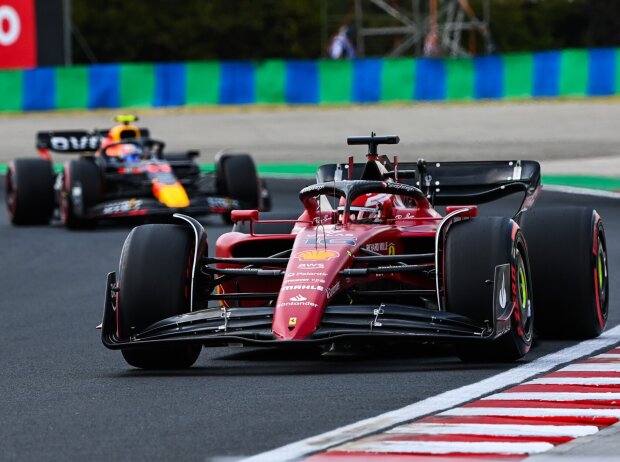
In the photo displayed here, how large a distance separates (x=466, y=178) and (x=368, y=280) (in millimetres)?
2721

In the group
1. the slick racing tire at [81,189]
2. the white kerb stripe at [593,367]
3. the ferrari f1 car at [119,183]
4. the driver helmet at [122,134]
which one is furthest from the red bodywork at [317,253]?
the driver helmet at [122,134]

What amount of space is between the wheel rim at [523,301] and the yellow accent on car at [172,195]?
33.8 feet

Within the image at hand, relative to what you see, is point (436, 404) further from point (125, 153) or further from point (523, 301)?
point (125, 153)

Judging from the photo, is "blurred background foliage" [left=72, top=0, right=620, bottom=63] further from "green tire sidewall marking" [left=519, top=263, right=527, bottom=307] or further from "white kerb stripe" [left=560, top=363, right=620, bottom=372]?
"white kerb stripe" [left=560, top=363, right=620, bottom=372]

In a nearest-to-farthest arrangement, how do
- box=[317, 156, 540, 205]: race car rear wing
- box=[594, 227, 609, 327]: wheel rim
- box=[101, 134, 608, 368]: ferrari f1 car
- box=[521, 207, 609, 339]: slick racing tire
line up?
box=[101, 134, 608, 368]: ferrari f1 car → box=[521, 207, 609, 339]: slick racing tire → box=[594, 227, 609, 327]: wheel rim → box=[317, 156, 540, 205]: race car rear wing

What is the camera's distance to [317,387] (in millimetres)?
7902

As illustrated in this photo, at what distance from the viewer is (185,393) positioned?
7863mm

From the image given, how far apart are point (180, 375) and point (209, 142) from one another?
27.0 m

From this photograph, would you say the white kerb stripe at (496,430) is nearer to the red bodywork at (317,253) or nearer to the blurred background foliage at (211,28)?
the red bodywork at (317,253)

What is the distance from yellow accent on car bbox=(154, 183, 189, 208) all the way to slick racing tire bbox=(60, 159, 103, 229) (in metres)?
0.68

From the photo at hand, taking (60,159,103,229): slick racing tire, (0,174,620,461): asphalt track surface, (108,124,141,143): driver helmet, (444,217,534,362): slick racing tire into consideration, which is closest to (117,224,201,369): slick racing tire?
(0,174,620,461): asphalt track surface

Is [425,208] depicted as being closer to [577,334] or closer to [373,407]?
[577,334]

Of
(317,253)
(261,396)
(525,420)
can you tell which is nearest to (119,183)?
(317,253)

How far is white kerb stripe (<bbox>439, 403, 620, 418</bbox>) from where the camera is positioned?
6.86 metres
